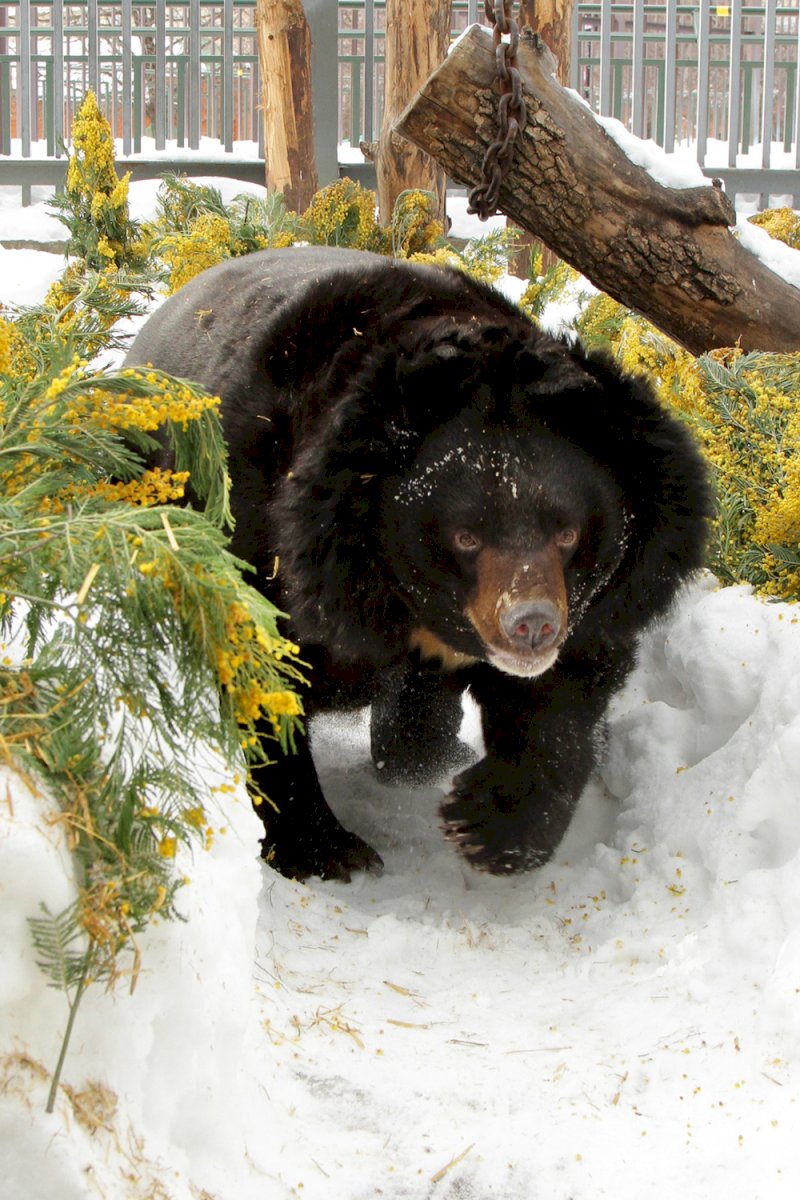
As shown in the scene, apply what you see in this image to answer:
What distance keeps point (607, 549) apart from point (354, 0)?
33.2ft

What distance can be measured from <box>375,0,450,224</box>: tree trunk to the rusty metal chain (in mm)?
4114

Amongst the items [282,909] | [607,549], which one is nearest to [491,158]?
[607,549]

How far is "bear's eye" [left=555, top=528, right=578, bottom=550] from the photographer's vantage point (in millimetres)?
3275

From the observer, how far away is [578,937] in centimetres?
354

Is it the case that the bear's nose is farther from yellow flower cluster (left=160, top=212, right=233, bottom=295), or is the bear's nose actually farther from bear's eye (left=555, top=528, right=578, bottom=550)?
yellow flower cluster (left=160, top=212, right=233, bottom=295)

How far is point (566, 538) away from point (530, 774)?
0.82m

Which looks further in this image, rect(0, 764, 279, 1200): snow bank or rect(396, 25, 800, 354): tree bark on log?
rect(396, 25, 800, 354): tree bark on log

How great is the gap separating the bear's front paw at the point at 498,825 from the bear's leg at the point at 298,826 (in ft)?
1.10

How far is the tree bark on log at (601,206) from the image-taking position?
15.1ft

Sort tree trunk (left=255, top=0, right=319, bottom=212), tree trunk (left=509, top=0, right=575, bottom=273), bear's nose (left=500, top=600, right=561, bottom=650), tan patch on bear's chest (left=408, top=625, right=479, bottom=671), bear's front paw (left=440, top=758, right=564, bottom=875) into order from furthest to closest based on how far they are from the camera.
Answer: tree trunk (left=255, top=0, right=319, bottom=212)
tree trunk (left=509, top=0, right=575, bottom=273)
bear's front paw (left=440, top=758, right=564, bottom=875)
tan patch on bear's chest (left=408, top=625, right=479, bottom=671)
bear's nose (left=500, top=600, right=561, bottom=650)

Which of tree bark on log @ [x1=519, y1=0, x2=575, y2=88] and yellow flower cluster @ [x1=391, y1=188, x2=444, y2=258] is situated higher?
tree bark on log @ [x1=519, y1=0, x2=575, y2=88]

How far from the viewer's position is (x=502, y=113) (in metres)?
4.41

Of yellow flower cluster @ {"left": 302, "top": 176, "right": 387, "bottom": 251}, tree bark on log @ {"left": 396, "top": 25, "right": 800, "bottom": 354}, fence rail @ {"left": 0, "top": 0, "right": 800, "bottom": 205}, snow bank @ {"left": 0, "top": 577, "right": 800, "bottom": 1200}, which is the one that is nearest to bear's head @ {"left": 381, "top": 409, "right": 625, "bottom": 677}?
snow bank @ {"left": 0, "top": 577, "right": 800, "bottom": 1200}

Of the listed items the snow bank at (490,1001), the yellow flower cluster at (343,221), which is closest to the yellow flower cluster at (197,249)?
the yellow flower cluster at (343,221)
